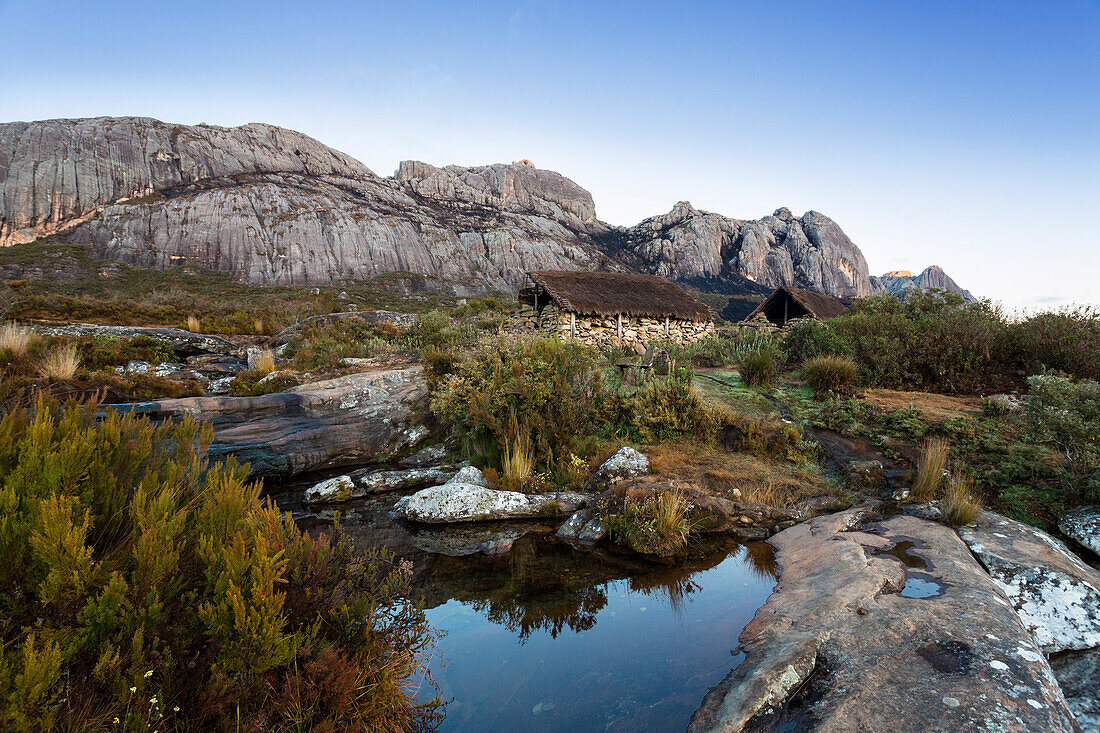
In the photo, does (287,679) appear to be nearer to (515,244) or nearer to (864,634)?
(864,634)

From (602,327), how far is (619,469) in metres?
13.3

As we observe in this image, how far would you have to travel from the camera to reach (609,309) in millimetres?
19531

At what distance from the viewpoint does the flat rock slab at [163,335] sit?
12.6 metres

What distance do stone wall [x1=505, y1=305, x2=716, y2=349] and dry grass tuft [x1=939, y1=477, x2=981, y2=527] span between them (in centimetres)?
1285

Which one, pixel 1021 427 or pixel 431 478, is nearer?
pixel 1021 427

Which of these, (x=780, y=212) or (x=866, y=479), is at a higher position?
(x=780, y=212)

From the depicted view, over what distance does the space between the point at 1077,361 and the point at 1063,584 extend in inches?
317

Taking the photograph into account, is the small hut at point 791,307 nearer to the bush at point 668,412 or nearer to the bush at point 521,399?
the bush at point 668,412

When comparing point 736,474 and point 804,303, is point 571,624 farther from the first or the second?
point 804,303

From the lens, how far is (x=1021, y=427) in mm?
7211

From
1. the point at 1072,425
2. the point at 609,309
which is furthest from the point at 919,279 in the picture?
the point at 1072,425

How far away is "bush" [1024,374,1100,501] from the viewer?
5301 mm

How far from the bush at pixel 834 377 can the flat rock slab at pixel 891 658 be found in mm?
6101

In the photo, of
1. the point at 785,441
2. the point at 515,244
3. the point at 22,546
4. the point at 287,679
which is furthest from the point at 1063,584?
the point at 515,244
